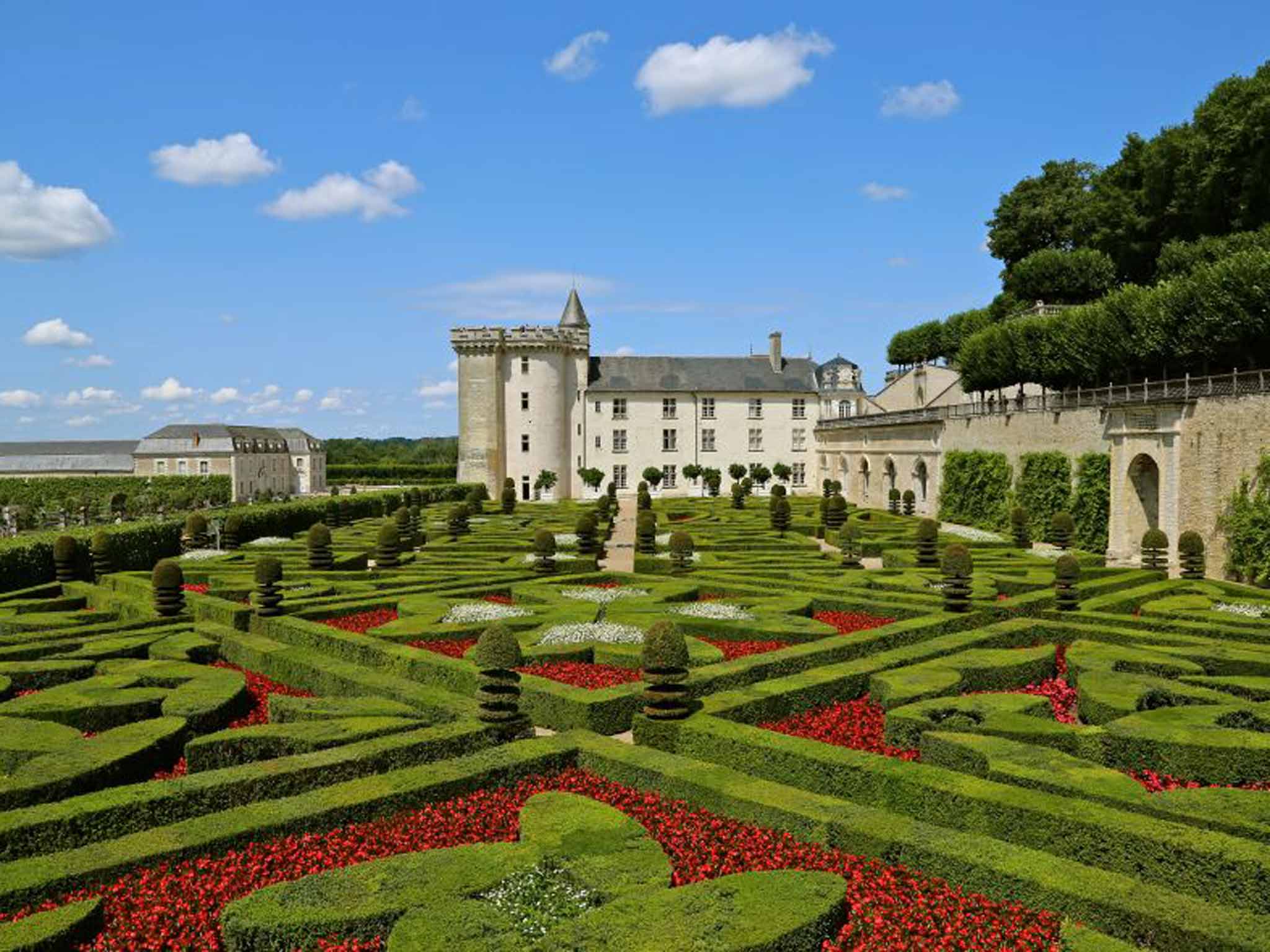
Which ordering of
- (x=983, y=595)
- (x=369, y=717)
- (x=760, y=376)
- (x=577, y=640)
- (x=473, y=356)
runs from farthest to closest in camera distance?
(x=760, y=376)
(x=473, y=356)
(x=983, y=595)
(x=577, y=640)
(x=369, y=717)

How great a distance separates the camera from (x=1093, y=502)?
33.2 metres

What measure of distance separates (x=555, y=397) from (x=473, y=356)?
20.8 ft

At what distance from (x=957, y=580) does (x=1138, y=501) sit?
57.2ft

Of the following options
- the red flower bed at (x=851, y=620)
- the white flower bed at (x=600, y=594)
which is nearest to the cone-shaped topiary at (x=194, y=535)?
the white flower bed at (x=600, y=594)

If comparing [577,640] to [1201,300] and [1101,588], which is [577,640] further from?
[1201,300]

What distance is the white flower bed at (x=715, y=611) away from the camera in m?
17.4

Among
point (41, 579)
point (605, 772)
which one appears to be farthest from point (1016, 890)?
point (41, 579)

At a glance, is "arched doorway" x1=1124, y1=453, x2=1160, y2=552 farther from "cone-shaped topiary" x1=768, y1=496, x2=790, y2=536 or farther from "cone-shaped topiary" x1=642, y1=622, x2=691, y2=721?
"cone-shaped topiary" x1=642, y1=622, x2=691, y2=721

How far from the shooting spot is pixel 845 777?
31.5 ft

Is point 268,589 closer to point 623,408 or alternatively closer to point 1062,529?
point 1062,529

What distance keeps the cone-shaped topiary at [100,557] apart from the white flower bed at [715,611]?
1494 cm

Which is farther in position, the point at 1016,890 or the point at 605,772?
the point at 605,772

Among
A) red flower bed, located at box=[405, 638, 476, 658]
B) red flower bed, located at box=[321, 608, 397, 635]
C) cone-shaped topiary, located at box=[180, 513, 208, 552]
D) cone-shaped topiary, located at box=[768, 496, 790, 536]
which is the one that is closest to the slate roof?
cone-shaped topiary, located at box=[768, 496, 790, 536]

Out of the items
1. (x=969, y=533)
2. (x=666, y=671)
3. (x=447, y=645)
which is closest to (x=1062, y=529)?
(x=969, y=533)
